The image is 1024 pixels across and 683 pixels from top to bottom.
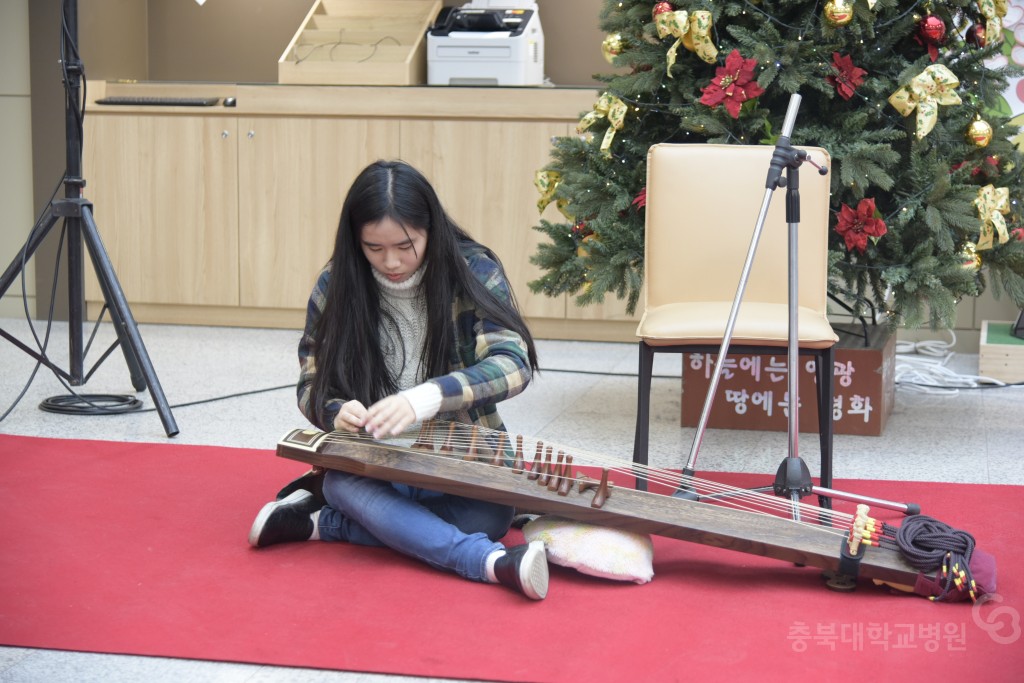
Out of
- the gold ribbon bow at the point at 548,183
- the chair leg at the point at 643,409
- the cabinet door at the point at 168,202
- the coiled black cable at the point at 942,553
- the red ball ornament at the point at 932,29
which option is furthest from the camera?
the cabinet door at the point at 168,202

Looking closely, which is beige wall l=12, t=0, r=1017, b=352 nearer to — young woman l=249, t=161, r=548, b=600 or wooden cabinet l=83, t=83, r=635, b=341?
wooden cabinet l=83, t=83, r=635, b=341

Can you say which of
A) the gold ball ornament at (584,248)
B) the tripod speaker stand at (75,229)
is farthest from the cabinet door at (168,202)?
the gold ball ornament at (584,248)

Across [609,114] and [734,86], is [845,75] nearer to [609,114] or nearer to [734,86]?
[734,86]

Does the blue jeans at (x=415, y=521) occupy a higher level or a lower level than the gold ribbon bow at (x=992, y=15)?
lower

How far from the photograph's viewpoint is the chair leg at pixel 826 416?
2.34m

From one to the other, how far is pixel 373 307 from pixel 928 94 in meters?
1.55

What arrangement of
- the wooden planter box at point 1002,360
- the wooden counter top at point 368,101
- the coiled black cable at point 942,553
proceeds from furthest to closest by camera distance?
the wooden counter top at point 368,101 → the wooden planter box at point 1002,360 → the coiled black cable at point 942,553

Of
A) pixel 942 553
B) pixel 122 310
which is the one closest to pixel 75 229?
pixel 122 310

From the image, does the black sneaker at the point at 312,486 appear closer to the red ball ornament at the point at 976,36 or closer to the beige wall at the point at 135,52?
the red ball ornament at the point at 976,36

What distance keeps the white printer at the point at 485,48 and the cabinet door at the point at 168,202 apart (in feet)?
3.02

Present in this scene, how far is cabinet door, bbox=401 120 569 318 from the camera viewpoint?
15.0 ft

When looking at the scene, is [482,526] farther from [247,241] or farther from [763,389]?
[247,241]

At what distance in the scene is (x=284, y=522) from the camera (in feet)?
6.77

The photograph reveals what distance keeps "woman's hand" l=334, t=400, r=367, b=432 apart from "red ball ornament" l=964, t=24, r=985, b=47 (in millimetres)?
2057
